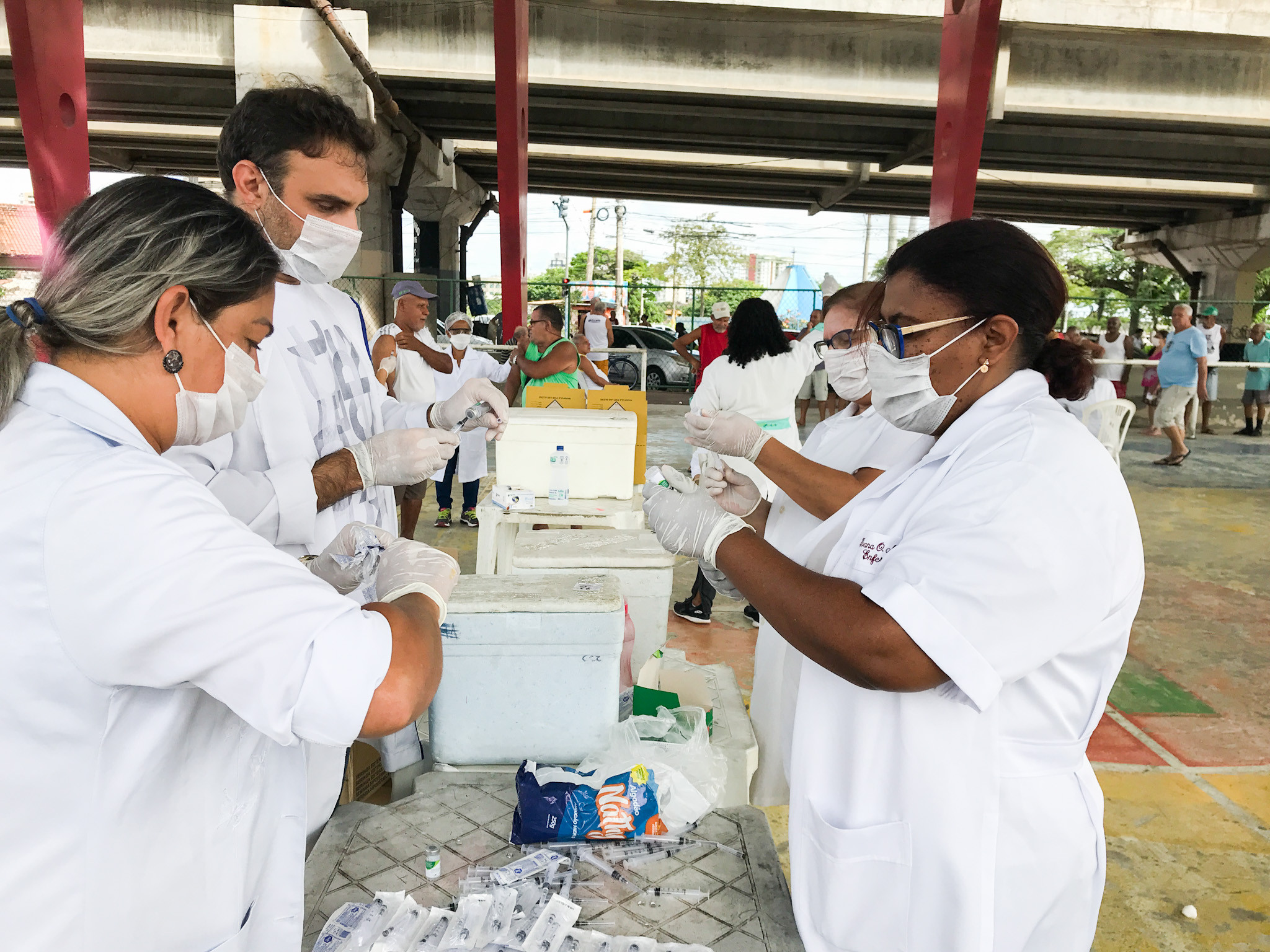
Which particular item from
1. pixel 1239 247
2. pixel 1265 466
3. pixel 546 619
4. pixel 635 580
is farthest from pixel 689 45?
pixel 1239 247

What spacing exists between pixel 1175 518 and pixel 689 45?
818 centimetres

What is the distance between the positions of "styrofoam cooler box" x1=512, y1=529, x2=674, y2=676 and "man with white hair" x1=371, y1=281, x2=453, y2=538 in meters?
3.25

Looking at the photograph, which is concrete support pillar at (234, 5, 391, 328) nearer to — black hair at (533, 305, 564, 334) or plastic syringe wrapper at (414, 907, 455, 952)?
black hair at (533, 305, 564, 334)

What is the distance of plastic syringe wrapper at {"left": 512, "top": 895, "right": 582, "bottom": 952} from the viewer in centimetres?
139

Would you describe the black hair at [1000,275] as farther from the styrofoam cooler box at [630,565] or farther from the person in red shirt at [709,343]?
the person in red shirt at [709,343]

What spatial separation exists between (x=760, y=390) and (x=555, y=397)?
1.11 metres

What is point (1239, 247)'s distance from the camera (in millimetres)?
19844

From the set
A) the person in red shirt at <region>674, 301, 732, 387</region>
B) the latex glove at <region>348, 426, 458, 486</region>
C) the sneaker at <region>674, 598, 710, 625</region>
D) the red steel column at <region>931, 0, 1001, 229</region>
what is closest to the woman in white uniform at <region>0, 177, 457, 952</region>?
the latex glove at <region>348, 426, 458, 486</region>

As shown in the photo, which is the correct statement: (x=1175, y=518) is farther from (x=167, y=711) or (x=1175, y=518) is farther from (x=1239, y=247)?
(x=1239, y=247)

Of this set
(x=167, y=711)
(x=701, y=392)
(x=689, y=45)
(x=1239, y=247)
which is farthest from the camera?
(x=1239, y=247)

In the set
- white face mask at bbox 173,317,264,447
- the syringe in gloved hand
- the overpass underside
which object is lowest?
the syringe in gloved hand

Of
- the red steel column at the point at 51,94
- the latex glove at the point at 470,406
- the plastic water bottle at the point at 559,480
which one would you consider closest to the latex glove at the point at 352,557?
the latex glove at the point at 470,406

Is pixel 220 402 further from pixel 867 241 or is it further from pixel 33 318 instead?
pixel 867 241

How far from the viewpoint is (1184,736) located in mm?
3600
